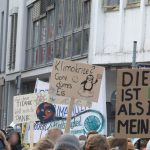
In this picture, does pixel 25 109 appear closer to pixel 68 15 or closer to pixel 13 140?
pixel 13 140

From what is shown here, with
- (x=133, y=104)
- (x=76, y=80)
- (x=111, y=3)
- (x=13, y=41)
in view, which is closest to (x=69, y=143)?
(x=133, y=104)

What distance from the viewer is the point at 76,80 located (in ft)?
41.2

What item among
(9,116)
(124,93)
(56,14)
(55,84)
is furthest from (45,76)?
(124,93)

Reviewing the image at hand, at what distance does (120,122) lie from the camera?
8352 millimetres

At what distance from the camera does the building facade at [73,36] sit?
23.2 metres

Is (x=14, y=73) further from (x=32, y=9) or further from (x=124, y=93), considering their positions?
(x=124, y=93)

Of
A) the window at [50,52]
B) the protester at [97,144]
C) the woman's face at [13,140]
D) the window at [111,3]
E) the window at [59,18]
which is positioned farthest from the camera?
the window at [50,52]

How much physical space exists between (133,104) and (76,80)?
4228mm

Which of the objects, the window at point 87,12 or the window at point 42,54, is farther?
the window at point 42,54

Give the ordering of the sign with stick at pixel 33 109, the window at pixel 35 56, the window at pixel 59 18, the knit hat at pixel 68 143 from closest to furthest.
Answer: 1. the knit hat at pixel 68 143
2. the sign with stick at pixel 33 109
3. the window at pixel 59 18
4. the window at pixel 35 56

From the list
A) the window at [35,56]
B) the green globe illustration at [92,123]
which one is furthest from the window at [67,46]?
the green globe illustration at [92,123]

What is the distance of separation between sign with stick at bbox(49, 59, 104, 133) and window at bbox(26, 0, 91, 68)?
41.1ft

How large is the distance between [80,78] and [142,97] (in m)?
4.25

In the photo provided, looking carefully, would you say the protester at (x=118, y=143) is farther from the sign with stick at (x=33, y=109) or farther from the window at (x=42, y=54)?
the window at (x=42, y=54)
